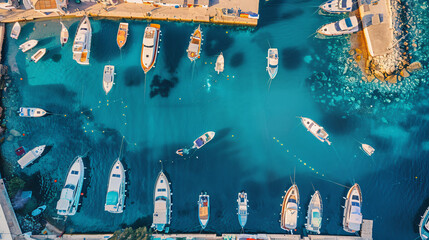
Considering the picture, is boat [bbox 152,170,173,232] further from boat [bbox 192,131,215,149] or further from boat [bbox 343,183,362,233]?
boat [bbox 343,183,362,233]

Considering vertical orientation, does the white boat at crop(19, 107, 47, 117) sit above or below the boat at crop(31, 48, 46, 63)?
below

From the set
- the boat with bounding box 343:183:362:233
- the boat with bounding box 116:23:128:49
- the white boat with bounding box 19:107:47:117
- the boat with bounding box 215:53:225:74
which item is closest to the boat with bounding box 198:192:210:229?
the boat with bounding box 215:53:225:74

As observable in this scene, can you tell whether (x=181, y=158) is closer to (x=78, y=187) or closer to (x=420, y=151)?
(x=78, y=187)

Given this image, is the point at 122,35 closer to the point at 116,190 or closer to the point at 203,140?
the point at 203,140

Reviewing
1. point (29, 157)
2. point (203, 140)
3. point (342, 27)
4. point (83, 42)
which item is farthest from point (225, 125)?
point (29, 157)

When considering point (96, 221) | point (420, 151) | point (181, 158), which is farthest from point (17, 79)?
point (420, 151)

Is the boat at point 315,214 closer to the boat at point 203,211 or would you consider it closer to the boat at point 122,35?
the boat at point 203,211
